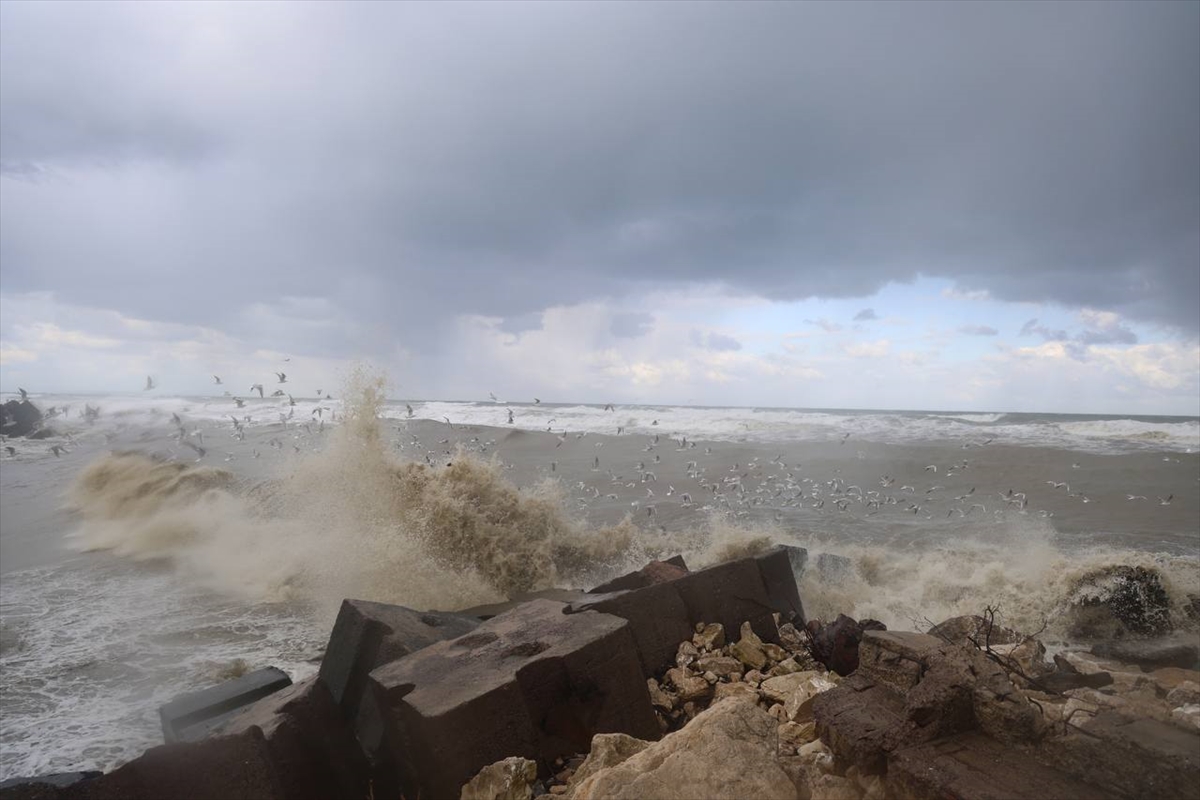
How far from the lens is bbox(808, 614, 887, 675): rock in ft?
15.0

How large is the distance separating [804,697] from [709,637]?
4.38 feet

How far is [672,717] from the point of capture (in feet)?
13.7

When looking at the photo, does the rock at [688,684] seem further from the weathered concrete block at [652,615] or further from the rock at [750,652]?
the rock at [750,652]

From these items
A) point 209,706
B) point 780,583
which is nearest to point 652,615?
point 780,583

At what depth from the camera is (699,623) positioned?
16.8ft

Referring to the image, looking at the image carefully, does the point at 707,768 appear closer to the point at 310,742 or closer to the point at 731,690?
the point at 731,690

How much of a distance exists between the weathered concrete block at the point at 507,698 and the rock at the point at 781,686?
717mm

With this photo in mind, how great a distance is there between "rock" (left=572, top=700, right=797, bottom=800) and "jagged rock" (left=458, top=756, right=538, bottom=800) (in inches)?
18.8

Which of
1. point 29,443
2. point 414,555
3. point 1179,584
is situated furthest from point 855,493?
point 29,443

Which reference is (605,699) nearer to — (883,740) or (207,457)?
(883,740)

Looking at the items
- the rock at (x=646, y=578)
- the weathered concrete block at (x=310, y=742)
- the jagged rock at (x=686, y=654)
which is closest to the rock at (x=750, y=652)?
the jagged rock at (x=686, y=654)

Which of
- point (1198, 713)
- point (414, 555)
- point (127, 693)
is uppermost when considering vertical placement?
point (1198, 713)

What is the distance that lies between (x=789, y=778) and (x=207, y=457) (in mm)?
21651

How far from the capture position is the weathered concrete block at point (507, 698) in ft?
10.8
